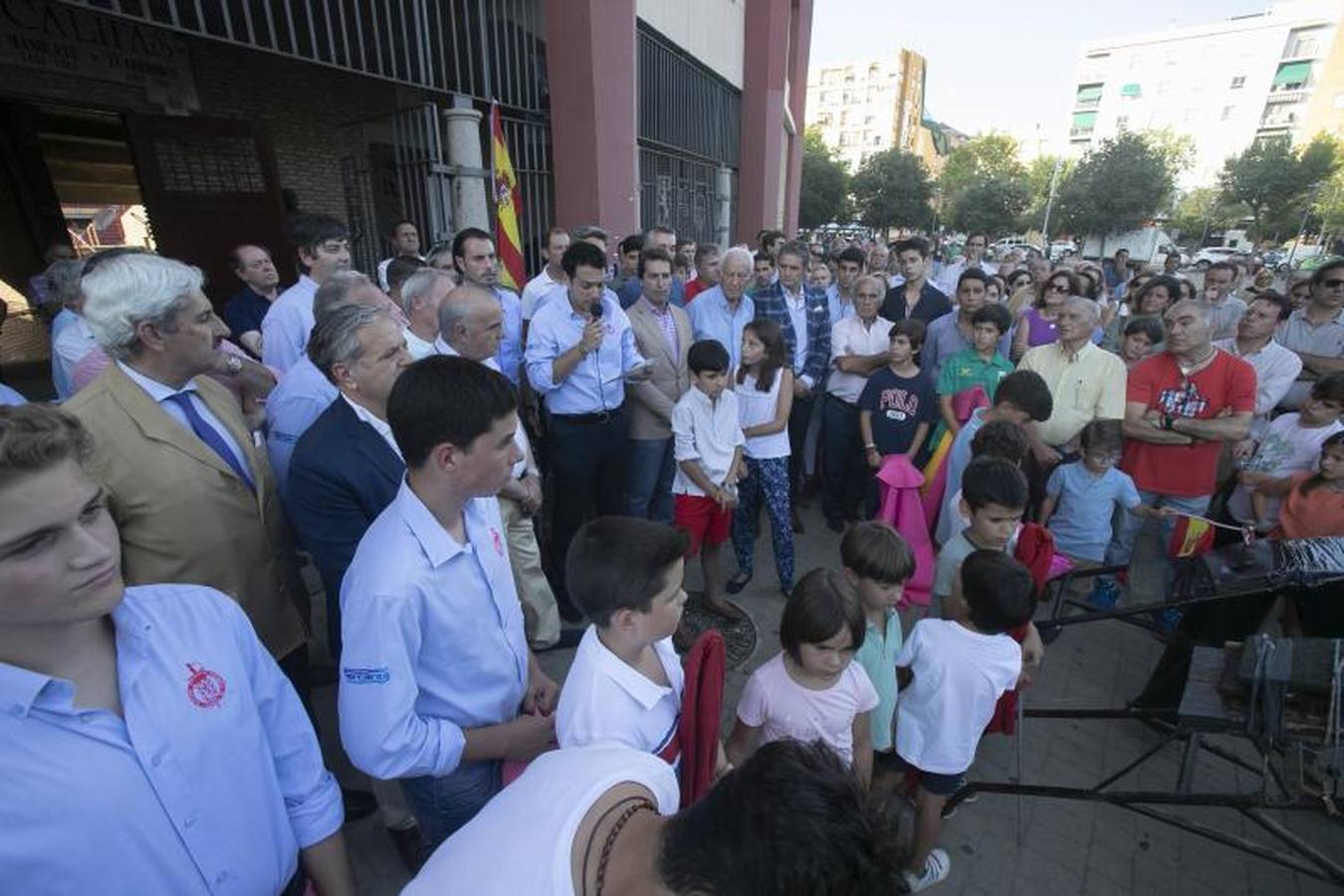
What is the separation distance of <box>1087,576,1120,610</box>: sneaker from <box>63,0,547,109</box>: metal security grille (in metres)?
6.77

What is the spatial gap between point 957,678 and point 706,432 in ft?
5.87

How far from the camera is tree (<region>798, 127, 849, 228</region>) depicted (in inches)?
1251

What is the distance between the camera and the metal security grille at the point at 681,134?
10539mm

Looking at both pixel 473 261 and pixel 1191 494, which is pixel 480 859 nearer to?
pixel 473 261

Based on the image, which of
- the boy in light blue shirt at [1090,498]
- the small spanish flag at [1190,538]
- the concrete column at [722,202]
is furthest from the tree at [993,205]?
the small spanish flag at [1190,538]

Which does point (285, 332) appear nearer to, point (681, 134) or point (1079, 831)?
point (1079, 831)

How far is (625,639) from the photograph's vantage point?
5.19ft

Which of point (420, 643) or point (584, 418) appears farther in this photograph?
point (584, 418)

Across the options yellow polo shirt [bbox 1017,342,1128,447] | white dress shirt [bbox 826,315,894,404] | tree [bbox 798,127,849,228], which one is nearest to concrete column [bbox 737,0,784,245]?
white dress shirt [bbox 826,315,894,404]

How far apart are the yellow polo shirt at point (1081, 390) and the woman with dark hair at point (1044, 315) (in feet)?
4.18

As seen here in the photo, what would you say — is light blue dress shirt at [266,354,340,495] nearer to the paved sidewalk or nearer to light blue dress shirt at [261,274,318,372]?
light blue dress shirt at [261,274,318,372]

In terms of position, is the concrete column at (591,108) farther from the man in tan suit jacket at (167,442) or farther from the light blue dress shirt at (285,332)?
the man in tan suit jacket at (167,442)

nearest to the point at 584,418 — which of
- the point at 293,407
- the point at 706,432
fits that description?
the point at 706,432

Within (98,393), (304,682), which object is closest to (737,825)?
(98,393)
